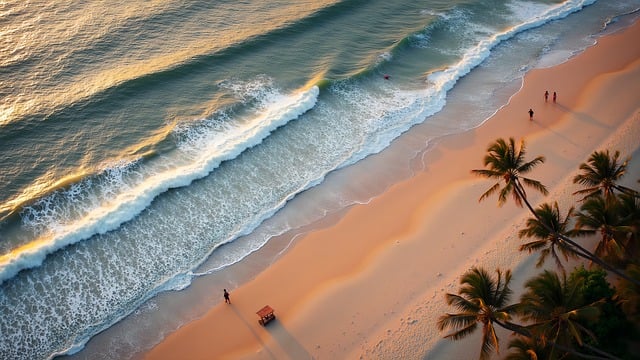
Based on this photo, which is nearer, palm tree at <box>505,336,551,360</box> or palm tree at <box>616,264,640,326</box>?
palm tree at <box>505,336,551,360</box>

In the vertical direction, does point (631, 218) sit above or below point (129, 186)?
above

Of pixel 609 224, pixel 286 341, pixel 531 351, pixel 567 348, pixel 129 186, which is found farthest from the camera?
pixel 129 186

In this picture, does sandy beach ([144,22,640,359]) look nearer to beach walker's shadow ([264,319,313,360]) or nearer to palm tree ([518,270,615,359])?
beach walker's shadow ([264,319,313,360])

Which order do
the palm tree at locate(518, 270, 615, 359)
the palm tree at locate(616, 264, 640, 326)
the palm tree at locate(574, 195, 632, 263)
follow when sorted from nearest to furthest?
the palm tree at locate(518, 270, 615, 359)
the palm tree at locate(616, 264, 640, 326)
the palm tree at locate(574, 195, 632, 263)

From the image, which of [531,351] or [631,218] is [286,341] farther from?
[631,218]

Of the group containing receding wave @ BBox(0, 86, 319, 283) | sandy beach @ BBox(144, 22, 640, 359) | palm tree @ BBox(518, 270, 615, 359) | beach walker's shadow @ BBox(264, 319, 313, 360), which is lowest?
beach walker's shadow @ BBox(264, 319, 313, 360)

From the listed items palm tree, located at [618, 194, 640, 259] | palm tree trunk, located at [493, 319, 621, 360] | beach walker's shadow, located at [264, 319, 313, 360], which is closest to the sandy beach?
beach walker's shadow, located at [264, 319, 313, 360]

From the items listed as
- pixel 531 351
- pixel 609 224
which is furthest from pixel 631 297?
pixel 531 351

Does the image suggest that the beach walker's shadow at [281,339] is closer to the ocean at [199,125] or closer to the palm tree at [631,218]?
the ocean at [199,125]
